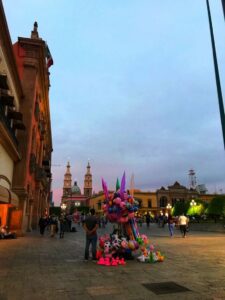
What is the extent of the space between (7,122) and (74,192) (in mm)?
154980

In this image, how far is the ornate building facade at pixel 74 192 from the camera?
159 m

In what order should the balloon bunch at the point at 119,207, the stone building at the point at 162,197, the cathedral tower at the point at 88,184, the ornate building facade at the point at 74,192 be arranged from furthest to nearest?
the cathedral tower at the point at 88,184, the ornate building facade at the point at 74,192, the stone building at the point at 162,197, the balloon bunch at the point at 119,207

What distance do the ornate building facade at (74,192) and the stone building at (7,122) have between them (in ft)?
440

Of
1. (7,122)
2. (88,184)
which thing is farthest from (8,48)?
(88,184)

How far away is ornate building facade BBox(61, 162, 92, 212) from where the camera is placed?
15938 cm

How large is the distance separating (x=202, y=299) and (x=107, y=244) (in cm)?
482

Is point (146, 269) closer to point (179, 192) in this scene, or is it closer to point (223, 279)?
point (223, 279)

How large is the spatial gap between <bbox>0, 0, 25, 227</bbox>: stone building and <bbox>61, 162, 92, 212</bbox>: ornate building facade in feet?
440

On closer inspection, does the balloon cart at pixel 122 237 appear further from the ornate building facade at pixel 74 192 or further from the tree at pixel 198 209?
the ornate building facade at pixel 74 192

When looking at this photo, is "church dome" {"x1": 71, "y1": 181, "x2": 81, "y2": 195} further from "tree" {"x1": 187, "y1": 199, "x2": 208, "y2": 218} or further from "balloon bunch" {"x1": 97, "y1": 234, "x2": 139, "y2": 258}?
"balloon bunch" {"x1": 97, "y1": 234, "x2": 139, "y2": 258}

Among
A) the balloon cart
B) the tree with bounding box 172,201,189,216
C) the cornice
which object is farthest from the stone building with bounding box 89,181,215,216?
the balloon cart

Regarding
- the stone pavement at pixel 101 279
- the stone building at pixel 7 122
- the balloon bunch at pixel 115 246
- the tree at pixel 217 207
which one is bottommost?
the stone pavement at pixel 101 279

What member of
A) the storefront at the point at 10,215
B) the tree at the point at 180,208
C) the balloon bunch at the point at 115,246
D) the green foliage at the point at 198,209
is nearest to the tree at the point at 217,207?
the green foliage at the point at 198,209

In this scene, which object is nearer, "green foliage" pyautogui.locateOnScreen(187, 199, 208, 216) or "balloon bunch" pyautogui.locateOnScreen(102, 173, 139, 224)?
"balloon bunch" pyautogui.locateOnScreen(102, 173, 139, 224)
